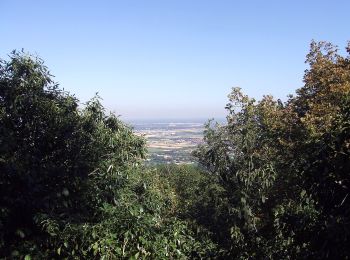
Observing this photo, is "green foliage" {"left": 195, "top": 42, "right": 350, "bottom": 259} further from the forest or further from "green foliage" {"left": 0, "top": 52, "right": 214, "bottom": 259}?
"green foliage" {"left": 0, "top": 52, "right": 214, "bottom": 259}

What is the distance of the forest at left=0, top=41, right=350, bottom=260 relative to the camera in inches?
201

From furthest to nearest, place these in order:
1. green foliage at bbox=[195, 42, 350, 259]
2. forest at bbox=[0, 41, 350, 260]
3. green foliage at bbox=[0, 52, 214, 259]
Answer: green foliage at bbox=[195, 42, 350, 259]
green foliage at bbox=[0, 52, 214, 259]
forest at bbox=[0, 41, 350, 260]

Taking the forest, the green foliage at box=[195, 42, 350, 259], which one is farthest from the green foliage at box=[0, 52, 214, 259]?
the green foliage at box=[195, 42, 350, 259]

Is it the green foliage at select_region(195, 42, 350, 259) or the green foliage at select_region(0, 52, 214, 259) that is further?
the green foliage at select_region(195, 42, 350, 259)

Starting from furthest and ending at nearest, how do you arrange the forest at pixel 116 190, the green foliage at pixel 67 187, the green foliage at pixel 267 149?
the green foliage at pixel 267 149
the green foliage at pixel 67 187
the forest at pixel 116 190

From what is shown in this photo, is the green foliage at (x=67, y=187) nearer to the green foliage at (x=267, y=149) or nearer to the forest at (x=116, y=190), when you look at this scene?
the forest at (x=116, y=190)

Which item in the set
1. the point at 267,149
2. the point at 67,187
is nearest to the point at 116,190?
the point at 67,187

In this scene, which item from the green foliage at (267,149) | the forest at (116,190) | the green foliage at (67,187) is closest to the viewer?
the forest at (116,190)

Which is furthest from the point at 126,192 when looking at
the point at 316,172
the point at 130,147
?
the point at 316,172

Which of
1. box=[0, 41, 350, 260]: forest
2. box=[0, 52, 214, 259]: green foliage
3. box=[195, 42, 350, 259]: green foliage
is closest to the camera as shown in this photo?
box=[0, 41, 350, 260]: forest

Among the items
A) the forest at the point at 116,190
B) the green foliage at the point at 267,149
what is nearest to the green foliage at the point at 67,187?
the forest at the point at 116,190

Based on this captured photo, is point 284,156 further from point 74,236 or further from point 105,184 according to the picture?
point 74,236

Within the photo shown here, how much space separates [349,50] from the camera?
1941cm

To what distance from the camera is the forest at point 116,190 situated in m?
5.12
